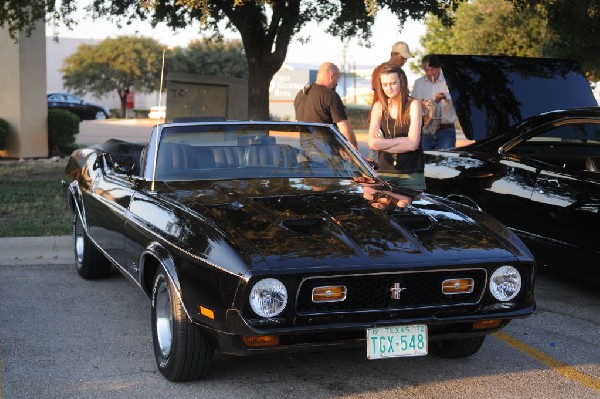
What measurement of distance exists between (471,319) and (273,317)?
1.03 metres

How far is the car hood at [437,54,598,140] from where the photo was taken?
8258 millimetres

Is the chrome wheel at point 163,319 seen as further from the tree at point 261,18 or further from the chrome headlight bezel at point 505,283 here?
the tree at point 261,18

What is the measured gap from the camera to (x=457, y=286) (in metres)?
4.55

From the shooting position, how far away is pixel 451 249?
15.0 feet

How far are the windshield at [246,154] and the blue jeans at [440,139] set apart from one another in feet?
11.8

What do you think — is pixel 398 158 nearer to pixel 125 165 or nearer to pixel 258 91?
pixel 125 165

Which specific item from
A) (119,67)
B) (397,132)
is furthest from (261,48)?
(119,67)

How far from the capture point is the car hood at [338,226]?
438 cm

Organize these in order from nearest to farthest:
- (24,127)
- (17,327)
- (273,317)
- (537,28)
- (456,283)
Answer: (273,317) → (456,283) → (17,327) → (24,127) → (537,28)

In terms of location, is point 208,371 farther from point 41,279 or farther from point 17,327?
point 41,279

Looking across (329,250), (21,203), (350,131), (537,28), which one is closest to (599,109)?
(350,131)

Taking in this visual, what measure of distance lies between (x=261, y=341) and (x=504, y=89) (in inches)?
193

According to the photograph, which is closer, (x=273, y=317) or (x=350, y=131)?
(x=273, y=317)

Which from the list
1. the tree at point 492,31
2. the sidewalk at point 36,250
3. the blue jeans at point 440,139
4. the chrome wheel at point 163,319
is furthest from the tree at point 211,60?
the chrome wheel at point 163,319
